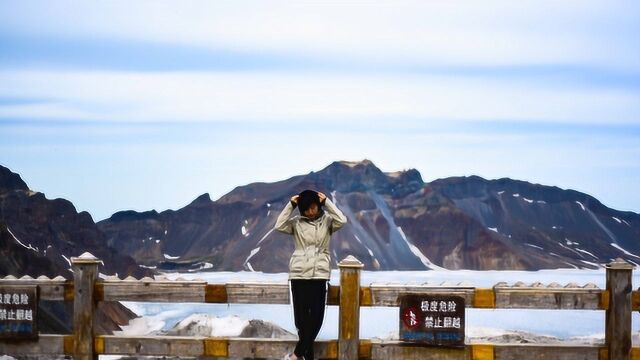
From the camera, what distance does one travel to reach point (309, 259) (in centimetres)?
898

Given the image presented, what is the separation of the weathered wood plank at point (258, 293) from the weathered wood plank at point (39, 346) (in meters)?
1.81

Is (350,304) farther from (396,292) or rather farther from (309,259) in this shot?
(309,259)

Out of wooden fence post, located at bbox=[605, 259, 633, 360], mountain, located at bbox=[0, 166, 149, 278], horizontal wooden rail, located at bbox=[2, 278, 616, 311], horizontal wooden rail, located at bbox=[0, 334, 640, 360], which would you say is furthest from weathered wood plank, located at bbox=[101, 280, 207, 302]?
mountain, located at bbox=[0, 166, 149, 278]

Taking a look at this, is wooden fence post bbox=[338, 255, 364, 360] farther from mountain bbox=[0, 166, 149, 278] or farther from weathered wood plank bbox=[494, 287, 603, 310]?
mountain bbox=[0, 166, 149, 278]

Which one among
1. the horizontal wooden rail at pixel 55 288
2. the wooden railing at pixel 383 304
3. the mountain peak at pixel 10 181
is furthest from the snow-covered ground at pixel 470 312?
the wooden railing at pixel 383 304

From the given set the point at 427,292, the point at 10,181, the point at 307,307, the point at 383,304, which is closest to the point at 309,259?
the point at 307,307

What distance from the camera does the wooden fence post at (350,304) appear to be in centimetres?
927

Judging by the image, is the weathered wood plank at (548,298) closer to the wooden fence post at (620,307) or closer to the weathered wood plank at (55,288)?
the wooden fence post at (620,307)

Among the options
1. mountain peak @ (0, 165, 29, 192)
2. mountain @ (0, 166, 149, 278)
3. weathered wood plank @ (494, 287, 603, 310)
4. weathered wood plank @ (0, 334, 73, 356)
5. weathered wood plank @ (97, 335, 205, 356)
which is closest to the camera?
weathered wood plank @ (494, 287, 603, 310)

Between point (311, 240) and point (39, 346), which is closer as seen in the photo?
point (311, 240)

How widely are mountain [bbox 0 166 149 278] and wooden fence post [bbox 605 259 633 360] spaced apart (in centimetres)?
3745

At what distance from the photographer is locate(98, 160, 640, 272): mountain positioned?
55344mm

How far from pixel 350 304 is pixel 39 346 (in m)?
3.22

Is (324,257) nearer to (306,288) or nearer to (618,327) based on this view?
(306,288)
